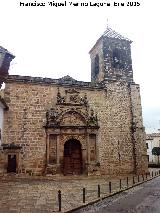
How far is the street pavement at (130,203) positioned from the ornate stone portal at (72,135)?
6.64m

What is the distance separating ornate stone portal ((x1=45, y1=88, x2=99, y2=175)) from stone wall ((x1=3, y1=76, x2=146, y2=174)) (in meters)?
0.36

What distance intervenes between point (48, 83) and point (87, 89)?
9.42 ft

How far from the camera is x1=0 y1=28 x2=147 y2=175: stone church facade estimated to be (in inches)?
657

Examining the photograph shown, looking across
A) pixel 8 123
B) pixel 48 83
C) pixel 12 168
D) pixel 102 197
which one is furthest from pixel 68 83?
pixel 102 197

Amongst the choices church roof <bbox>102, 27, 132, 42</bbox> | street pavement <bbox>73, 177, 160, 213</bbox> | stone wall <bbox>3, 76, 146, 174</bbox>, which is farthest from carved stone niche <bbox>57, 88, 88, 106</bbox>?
street pavement <bbox>73, 177, 160, 213</bbox>

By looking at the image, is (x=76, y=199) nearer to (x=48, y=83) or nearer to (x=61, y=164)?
(x=61, y=164)

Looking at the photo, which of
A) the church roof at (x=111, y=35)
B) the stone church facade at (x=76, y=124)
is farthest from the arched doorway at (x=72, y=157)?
the church roof at (x=111, y=35)

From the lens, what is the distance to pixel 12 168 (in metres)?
16.2

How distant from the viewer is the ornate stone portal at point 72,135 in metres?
17.3

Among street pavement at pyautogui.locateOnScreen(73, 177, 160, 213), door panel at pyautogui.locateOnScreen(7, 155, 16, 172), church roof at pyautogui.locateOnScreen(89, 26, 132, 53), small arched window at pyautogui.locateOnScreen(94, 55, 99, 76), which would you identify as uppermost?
church roof at pyautogui.locateOnScreen(89, 26, 132, 53)

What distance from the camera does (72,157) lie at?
18.0 m

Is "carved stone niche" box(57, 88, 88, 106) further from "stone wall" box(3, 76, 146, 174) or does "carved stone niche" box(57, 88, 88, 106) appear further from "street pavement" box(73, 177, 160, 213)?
"street pavement" box(73, 177, 160, 213)

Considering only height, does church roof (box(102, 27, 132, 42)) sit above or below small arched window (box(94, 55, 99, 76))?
above

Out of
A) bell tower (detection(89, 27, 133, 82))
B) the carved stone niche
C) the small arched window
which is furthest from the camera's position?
the small arched window
